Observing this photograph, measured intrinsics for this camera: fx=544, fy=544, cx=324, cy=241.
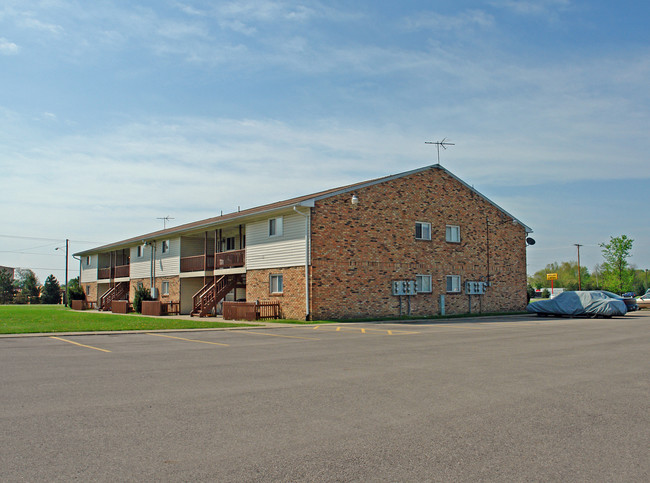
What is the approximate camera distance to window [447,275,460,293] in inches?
1209

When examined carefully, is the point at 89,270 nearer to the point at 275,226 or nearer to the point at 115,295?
the point at 115,295

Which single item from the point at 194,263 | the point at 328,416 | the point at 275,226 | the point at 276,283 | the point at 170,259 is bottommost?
the point at 328,416

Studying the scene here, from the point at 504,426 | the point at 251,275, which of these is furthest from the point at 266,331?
the point at 504,426

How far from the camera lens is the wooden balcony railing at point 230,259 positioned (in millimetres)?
30655

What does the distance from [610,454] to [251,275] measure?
83.0ft

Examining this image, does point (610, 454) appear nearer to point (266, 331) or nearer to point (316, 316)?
point (266, 331)

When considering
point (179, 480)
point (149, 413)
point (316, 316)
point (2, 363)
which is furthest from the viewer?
point (316, 316)

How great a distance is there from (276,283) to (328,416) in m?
21.5

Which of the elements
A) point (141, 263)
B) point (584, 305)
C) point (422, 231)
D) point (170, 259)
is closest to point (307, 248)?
point (422, 231)

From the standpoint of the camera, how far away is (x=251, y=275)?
96.4 feet

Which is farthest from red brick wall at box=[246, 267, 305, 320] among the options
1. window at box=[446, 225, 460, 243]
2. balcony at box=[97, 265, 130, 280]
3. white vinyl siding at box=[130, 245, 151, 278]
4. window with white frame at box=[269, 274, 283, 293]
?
balcony at box=[97, 265, 130, 280]

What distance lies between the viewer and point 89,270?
5450 centimetres

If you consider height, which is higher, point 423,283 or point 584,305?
point 423,283

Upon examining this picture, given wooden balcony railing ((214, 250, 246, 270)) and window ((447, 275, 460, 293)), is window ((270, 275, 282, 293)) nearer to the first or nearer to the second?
wooden balcony railing ((214, 250, 246, 270))
